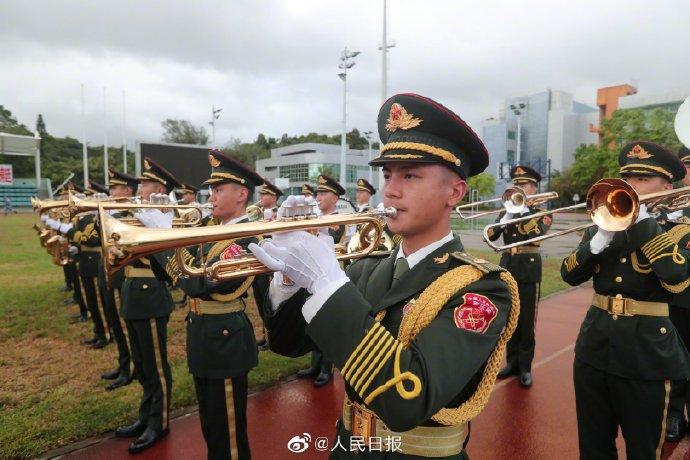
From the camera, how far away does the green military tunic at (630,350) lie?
3.04 m

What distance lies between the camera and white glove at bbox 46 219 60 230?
26.8 ft

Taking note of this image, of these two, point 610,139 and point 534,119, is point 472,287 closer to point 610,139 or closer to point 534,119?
point 610,139

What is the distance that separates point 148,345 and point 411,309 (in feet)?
12.1

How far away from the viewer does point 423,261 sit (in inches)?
75.9

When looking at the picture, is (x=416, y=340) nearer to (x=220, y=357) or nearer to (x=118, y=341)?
(x=220, y=357)

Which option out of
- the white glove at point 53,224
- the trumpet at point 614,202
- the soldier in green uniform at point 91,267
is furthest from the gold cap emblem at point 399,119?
the white glove at point 53,224

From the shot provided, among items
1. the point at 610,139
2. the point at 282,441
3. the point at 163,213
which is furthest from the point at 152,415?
the point at 610,139

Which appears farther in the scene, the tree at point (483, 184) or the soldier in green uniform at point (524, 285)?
the tree at point (483, 184)

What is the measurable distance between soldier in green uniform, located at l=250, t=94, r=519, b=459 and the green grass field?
3.60 m

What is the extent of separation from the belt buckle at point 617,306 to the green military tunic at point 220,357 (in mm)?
2666

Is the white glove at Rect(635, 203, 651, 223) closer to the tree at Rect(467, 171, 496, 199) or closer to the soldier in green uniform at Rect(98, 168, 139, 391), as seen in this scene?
the soldier in green uniform at Rect(98, 168, 139, 391)

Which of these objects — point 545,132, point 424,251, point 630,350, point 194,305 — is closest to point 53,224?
point 194,305

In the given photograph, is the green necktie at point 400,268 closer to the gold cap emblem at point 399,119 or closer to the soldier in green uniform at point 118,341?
the gold cap emblem at point 399,119

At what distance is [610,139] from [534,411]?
4536 centimetres
